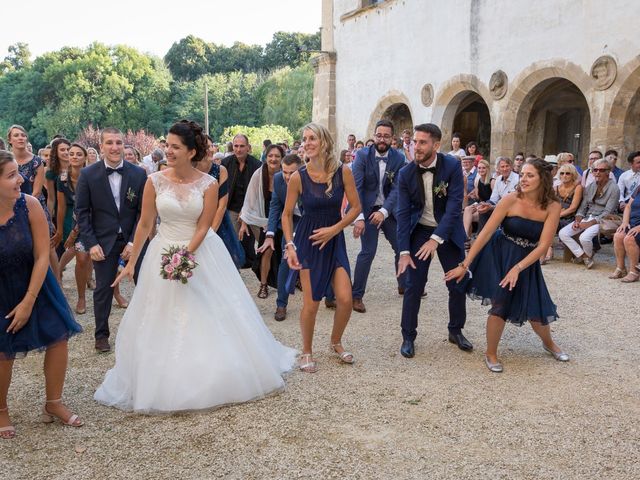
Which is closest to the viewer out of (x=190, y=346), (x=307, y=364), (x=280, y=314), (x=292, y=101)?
(x=190, y=346)

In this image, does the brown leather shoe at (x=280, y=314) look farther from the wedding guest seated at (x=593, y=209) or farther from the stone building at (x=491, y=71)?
the stone building at (x=491, y=71)

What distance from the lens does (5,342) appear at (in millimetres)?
3221

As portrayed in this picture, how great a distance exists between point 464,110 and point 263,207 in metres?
12.4

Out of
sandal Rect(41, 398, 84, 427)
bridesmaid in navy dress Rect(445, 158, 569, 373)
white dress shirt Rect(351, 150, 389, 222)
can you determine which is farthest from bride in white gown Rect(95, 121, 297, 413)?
white dress shirt Rect(351, 150, 389, 222)

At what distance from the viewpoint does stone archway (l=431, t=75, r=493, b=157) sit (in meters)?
14.2

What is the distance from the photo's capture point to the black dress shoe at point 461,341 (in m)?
4.92

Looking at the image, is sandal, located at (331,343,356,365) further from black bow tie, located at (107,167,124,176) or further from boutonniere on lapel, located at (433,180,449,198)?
black bow tie, located at (107,167,124,176)

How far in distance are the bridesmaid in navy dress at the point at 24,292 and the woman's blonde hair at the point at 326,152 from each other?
6.50 feet

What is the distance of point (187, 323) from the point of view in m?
3.74

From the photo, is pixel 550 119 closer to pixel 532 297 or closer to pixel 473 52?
pixel 473 52

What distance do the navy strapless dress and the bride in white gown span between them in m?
1.86

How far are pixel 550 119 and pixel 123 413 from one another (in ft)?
49.9

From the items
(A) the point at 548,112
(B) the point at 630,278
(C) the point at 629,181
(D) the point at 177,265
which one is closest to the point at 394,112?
(A) the point at 548,112

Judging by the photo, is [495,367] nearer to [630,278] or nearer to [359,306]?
[359,306]
